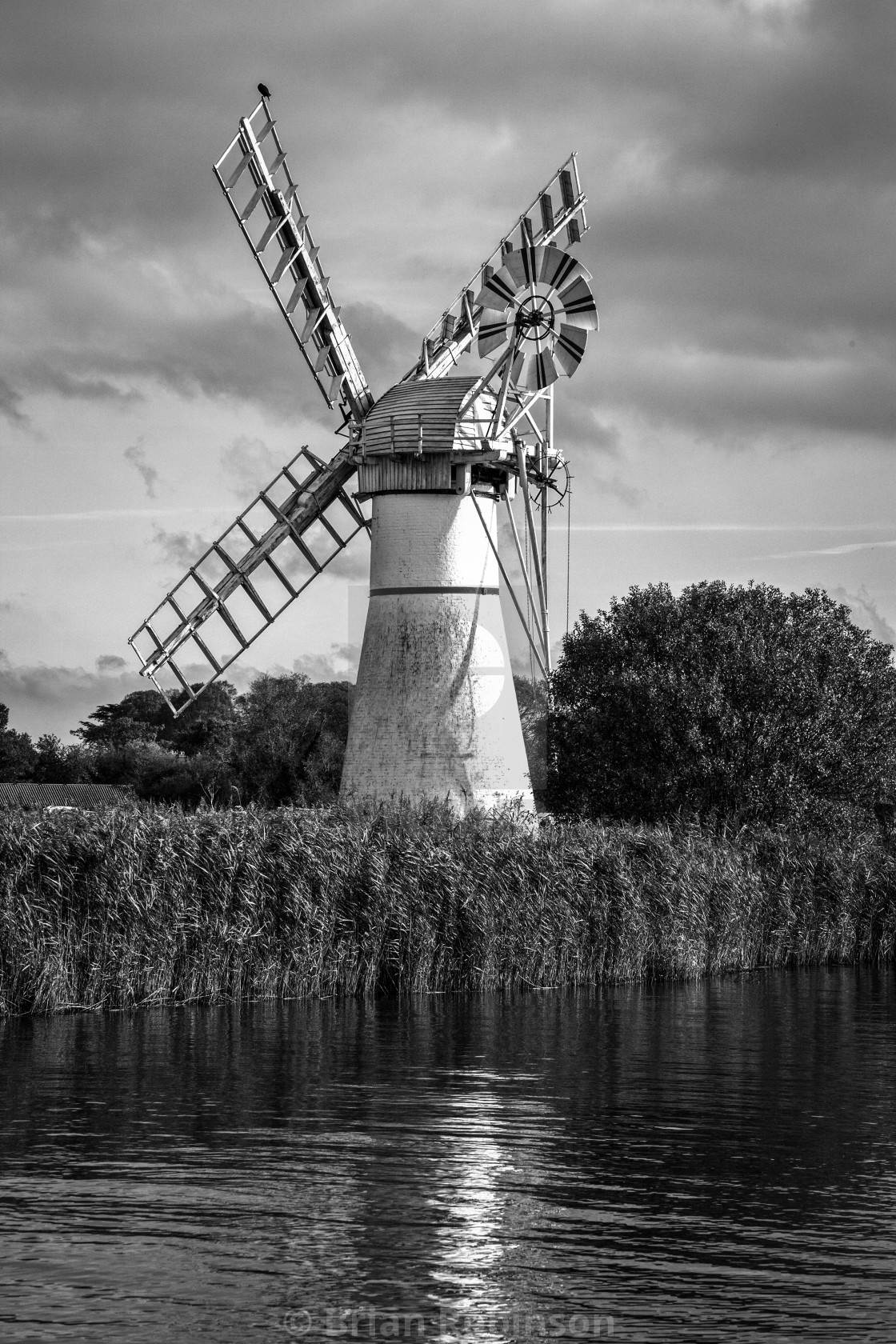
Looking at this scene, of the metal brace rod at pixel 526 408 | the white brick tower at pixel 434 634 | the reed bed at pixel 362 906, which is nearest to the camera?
the reed bed at pixel 362 906

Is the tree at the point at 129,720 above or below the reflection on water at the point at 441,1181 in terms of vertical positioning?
above

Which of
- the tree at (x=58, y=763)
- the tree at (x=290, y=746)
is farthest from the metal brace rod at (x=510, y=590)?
the tree at (x=58, y=763)

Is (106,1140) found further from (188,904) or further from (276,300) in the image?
(276,300)

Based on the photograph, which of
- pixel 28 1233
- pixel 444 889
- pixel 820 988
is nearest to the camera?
pixel 28 1233

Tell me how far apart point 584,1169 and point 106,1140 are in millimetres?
3612

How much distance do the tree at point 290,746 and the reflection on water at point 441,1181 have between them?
111 feet

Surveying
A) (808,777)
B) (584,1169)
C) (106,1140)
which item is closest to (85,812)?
(106,1140)

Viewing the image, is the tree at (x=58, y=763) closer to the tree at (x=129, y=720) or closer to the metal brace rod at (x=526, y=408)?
the tree at (x=129, y=720)

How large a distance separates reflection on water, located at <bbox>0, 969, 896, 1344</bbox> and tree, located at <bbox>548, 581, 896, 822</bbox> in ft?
56.0

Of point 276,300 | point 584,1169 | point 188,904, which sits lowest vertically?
point 584,1169

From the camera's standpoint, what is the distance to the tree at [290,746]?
53031 millimetres

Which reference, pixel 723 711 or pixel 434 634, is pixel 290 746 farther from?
pixel 434 634

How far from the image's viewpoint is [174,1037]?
17422 mm

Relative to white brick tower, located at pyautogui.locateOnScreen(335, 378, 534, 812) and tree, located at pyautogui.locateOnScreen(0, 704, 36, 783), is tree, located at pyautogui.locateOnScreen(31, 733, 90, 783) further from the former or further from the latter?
white brick tower, located at pyautogui.locateOnScreen(335, 378, 534, 812)
